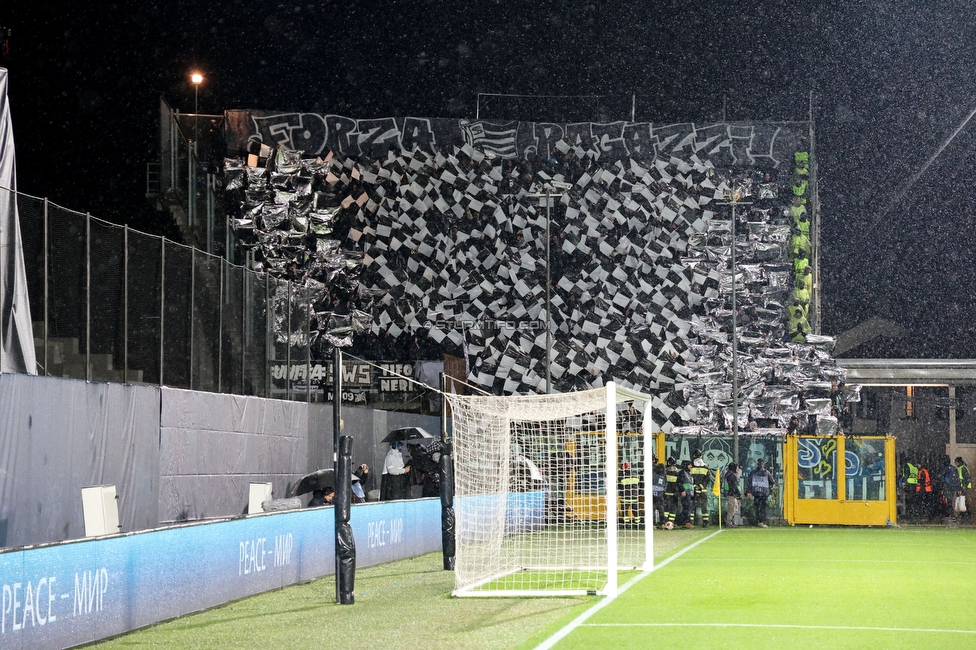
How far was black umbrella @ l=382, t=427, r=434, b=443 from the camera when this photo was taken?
3070 cm

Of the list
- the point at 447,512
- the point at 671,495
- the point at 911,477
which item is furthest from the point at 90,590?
the point at 911,477

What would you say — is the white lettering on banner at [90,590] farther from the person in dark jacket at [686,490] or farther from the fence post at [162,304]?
the person in dark jacket at [686,490]

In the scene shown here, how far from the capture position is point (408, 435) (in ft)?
104

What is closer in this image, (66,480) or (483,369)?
(66,480)

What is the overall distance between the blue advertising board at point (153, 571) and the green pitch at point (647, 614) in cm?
22

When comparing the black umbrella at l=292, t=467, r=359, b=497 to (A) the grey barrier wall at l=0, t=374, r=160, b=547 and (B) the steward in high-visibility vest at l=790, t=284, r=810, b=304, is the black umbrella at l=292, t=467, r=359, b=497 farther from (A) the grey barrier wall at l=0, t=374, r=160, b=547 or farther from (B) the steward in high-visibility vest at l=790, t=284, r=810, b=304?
(B) the steward in high-visibility vest at l=790, t=284, r=810, b=304

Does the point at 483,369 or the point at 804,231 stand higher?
the point at 804,231

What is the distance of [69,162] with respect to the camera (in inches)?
1700

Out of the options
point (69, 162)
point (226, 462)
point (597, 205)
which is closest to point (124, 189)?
point (69, 162)

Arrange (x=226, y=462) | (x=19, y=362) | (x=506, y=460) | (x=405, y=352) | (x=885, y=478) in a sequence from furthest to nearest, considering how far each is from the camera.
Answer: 1. (x=405, y=352)
2. (x=885, y=478)
3. (x=226, y=462)
4. (x=506, y=460)
5. (x=19, y=362)

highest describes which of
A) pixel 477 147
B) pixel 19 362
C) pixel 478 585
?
pixel 477 147

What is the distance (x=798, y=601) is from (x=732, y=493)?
19.2 m

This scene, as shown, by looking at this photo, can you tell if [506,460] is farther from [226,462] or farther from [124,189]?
[124,189]

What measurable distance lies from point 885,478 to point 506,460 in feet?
59.3
